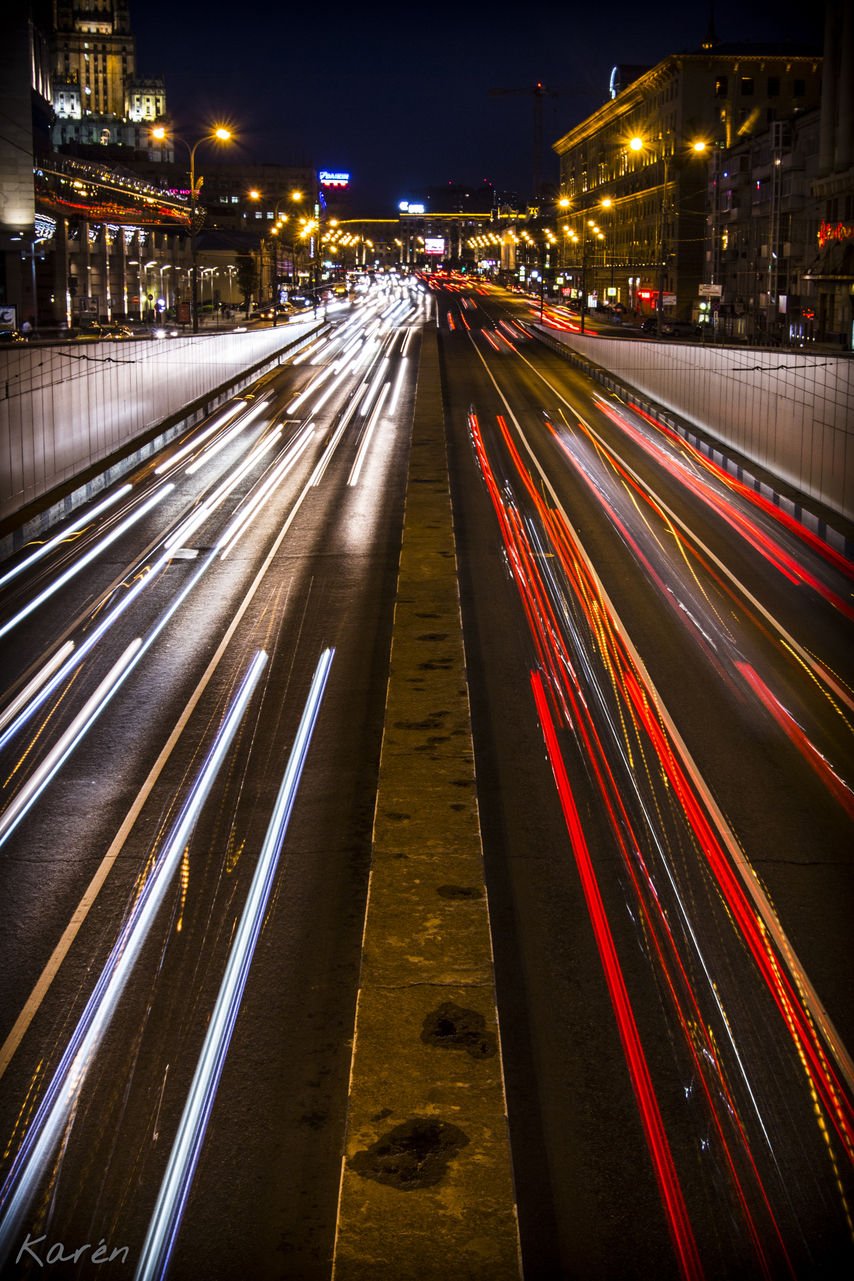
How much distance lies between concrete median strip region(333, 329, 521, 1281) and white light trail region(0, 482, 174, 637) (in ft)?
23.2

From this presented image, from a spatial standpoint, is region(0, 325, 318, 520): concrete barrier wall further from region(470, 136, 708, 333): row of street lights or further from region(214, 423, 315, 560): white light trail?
region(470, 136, 708, 333): row of street lights

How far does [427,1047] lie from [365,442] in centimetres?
2770

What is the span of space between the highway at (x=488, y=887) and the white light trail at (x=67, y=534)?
22 centimetres

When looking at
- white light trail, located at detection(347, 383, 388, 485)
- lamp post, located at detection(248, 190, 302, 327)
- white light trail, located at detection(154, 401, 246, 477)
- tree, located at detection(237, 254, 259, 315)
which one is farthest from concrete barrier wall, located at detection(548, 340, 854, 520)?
tree, located at detection(237, 254, 259, 315)

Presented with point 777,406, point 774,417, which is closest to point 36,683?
point 777,406

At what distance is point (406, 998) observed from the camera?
6.50 m

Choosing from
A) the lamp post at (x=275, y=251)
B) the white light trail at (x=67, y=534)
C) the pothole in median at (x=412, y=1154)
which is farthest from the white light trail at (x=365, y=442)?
the lamp post at (x=275, y=251)

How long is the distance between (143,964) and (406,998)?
222cm

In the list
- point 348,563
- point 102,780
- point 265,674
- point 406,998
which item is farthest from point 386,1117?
point 348,563

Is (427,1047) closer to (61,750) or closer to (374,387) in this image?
(61,750)

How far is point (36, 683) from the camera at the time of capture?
13.4 m

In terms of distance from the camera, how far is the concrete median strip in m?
4.86

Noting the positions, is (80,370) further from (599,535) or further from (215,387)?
(215,387)

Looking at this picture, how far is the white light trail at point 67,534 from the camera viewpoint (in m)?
18.6
